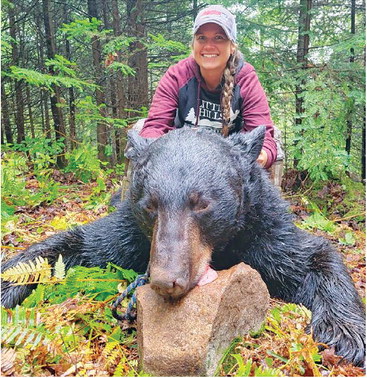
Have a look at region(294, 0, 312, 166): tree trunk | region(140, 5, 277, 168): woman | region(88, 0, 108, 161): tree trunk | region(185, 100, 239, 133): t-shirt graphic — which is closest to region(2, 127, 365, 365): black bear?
region(140, 5, 277, 168): woman

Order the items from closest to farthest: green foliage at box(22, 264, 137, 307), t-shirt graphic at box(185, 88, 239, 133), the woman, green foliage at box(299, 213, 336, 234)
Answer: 1. green foliage at box(22, 264, 137, 307)
2. the woman
3. t-shirt graphic at box(185, 88, 239, 133)
4. green foliage at box(299, 213, 336, 234)

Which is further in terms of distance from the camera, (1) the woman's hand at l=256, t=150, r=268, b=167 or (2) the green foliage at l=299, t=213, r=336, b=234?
(2) the green foliage at l=299, t=213, r=336, b=234

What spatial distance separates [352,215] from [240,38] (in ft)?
13.3

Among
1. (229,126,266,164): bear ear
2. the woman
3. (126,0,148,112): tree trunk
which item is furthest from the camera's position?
(126,0,148,112): tree trunk

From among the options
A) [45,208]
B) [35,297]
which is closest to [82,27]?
[45,208]

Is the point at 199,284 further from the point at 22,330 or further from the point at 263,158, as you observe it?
the point at 263,158

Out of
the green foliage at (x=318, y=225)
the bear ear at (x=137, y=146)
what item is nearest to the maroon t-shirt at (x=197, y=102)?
the bear ear at (x=137, y=146)

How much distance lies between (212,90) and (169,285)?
302 cm

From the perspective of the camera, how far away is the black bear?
2.25 m

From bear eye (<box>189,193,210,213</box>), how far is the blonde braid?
189 centimetres

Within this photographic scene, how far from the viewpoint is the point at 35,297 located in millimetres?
2572

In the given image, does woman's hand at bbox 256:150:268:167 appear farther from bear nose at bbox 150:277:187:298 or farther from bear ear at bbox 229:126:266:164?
bear nose at bbox 150:277:187:298

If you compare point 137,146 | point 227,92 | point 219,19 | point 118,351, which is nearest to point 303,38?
point 219,19

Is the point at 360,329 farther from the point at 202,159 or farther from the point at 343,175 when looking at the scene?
the point at 343,175
